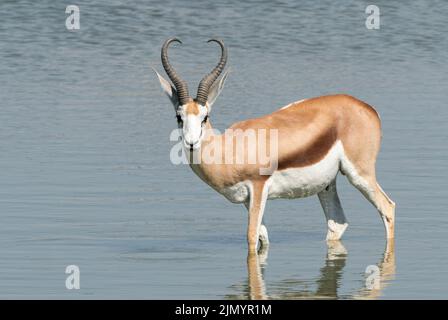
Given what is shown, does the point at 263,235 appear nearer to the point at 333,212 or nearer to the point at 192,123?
the point at 333,212

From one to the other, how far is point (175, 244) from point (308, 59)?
1457 cm

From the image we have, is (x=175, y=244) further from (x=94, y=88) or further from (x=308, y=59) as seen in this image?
(x=308, y=59)

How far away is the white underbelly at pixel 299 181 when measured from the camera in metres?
13.8

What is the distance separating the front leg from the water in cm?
19

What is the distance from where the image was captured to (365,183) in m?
14.5

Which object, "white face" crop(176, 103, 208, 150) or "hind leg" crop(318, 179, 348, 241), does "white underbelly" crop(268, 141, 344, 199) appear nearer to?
"hind leg" crop(318, 179, 348, 241)

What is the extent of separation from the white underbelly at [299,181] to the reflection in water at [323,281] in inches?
23.1

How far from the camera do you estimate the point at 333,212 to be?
14.8 m

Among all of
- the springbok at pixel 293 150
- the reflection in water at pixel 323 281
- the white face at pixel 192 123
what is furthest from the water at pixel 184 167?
the white face at pixel 192 123

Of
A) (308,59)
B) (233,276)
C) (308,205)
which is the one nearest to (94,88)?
(308,59)

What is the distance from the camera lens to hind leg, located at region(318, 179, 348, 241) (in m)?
14.6

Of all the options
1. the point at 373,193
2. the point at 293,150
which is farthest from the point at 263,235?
the point at 373,193

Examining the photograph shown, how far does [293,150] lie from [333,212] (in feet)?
3.63

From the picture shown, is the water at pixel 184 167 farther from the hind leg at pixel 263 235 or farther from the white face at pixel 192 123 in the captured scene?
the white face at pixel 192 123
